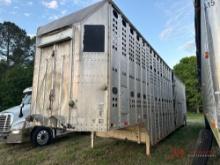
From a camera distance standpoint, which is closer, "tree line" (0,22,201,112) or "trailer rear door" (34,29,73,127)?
"trailer rear door" (34,29,73,127)

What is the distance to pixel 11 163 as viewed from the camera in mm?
6664

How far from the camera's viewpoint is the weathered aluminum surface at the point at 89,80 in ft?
15.1

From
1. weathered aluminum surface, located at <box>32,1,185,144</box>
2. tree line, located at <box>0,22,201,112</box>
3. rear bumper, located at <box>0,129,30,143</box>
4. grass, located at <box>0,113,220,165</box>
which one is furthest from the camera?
tree line, located at <box>0,22,201,112</box>

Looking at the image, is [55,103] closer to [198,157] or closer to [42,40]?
[42,40]

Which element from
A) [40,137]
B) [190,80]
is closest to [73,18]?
[40,137]

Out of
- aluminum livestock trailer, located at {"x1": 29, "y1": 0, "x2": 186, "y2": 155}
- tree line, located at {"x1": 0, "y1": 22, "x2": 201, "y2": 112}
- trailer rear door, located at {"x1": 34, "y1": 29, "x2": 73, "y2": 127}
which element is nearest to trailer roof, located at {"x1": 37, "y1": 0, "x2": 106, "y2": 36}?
aluminum livestock trailer, located at {"x1": 29, "y1": 0, "x2": 186, "y2": 155}

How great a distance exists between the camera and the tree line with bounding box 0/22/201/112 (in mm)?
23516

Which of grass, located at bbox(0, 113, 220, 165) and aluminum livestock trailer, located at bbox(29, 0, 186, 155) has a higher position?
aluminum livestock trailer, located at bbox(29, 0, 186, 155)

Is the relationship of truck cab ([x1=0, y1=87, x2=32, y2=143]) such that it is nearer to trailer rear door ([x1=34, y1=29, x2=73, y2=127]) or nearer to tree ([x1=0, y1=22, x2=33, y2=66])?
trailer rear door ([x1=34, y1=29, x2=73, y2=127])

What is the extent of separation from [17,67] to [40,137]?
19.9 meters

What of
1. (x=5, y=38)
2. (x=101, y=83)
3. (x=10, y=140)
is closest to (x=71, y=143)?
(x=10, y=140)

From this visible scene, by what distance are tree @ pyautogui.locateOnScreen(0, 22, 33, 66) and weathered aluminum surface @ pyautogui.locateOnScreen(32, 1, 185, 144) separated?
32328 mm

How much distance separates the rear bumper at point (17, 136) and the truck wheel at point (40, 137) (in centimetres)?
27

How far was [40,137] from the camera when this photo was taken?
9.11 meters
